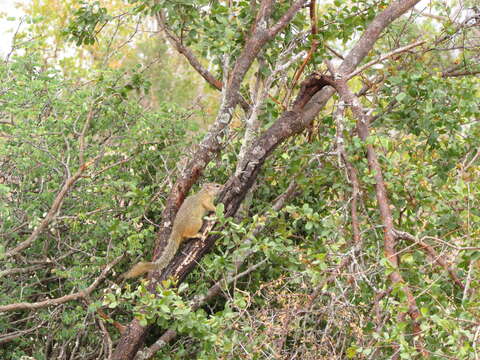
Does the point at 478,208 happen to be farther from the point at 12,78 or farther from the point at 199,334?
the point at 12,78

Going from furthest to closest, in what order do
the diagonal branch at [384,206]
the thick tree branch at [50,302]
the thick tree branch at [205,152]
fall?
the thick tree branch at [50,302], the thick tree branch at [205,152], the diagonal branch at [384,206]

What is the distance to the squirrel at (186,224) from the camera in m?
4.52

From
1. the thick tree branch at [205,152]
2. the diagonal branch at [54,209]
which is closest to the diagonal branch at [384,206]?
the thick tree branch at [205,152]

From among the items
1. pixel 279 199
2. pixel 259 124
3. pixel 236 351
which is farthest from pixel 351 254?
pixel 259 124

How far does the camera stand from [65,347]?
5.15 m

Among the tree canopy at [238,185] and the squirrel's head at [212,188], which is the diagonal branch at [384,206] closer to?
the tree canopy at [238,185]

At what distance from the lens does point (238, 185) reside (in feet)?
14.8

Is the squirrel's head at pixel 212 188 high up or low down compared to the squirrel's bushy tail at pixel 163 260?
up

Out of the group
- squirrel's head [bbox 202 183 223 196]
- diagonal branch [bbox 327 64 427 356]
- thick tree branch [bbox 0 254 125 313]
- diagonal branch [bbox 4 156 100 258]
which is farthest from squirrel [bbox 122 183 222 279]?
diagonal branch [bbox 327 64 427 356]

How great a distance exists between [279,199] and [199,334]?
1.44 meters

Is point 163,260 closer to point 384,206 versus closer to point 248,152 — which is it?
point 248,152

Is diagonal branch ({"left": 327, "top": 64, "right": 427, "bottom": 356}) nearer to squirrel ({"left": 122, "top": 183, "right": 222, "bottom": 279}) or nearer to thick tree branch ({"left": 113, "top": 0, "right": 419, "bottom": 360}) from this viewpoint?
thick tree branch ({"left": 113, "top": 0, "right": 419, "bottom": 360})

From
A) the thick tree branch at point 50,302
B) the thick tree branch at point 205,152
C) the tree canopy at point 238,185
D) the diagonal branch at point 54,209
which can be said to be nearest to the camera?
the tree canopy at point 238,185

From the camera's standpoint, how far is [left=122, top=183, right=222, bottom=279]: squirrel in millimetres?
4516
